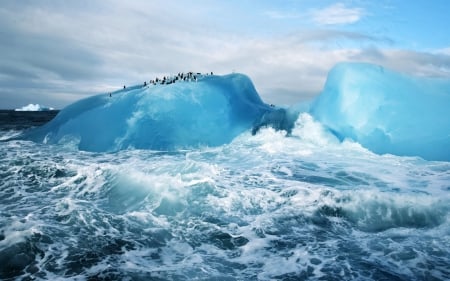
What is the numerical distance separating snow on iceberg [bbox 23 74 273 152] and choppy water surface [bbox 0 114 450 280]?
2749mm

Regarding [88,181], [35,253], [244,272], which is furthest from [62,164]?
[244,272]

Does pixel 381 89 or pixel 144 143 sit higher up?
pixel 381 89

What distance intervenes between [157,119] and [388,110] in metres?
9.67

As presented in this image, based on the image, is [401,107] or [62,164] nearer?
[62,164]

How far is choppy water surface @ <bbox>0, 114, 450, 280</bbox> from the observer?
195 inches

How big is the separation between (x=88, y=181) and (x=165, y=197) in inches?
111

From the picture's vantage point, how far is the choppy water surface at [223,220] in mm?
4953

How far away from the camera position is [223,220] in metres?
6.78

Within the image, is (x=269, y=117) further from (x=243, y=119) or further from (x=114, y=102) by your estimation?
(x=114, y=102)

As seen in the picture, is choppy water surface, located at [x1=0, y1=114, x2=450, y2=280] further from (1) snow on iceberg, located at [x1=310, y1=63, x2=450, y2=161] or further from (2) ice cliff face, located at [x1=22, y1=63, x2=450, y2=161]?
(2) ice cliff face, located at [x1=22, y1=63, x2=450, y2=161]

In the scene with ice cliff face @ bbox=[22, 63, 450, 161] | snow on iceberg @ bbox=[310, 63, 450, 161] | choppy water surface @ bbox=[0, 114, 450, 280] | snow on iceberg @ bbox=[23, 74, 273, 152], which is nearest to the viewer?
choppy water surface @ bbox=[0, 114, 450, 280]

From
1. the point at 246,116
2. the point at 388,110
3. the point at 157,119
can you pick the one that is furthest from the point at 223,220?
the point at 246,116

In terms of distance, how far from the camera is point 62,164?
1077 centimetres

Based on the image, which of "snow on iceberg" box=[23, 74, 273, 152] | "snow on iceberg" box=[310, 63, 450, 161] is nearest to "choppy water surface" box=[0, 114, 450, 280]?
"snow on iceberg" box=[310, 63, 450, 161]
